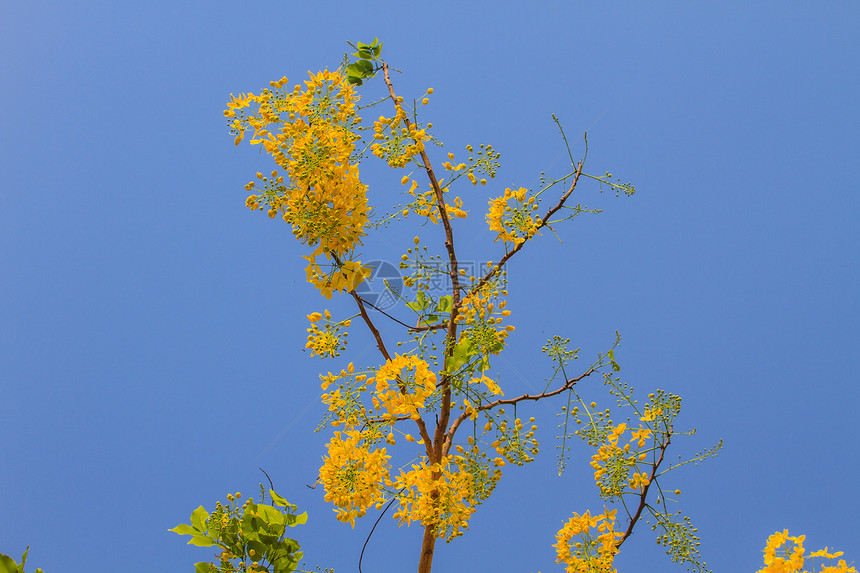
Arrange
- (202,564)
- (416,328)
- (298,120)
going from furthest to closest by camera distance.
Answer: (416,328)
(298,120)
(202,564)

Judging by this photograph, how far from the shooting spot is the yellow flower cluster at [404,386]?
1568mm

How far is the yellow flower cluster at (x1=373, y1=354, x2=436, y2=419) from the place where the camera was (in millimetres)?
1568

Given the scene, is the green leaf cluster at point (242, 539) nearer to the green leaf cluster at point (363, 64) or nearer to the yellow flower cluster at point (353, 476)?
the yellow flower cluster at point (353, 476)

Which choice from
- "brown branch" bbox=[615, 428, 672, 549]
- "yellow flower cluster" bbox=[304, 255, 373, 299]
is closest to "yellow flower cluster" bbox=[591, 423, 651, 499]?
"brown branch" bbox=[615, 428, 672, 549]

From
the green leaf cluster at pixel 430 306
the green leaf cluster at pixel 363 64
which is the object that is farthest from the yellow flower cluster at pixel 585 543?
the green leaf cluster at pixel 363 64

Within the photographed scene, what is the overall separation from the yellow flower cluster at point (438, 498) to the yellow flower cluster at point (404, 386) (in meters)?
0.15

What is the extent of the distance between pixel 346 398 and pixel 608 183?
85cm

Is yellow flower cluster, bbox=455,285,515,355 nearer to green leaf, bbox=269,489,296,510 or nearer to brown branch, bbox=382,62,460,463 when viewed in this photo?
brown branch, bbox=382,62,460,463

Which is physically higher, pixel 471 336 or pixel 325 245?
pixel 325 245

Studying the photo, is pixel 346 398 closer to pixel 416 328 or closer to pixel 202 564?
pixel 416 328

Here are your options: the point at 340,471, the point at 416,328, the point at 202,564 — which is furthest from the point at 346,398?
the point at 202,564

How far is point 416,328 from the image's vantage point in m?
1.78

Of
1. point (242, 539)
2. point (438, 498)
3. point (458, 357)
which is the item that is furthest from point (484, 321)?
point (242, 539)

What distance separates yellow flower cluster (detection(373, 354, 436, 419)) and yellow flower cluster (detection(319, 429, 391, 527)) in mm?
105
